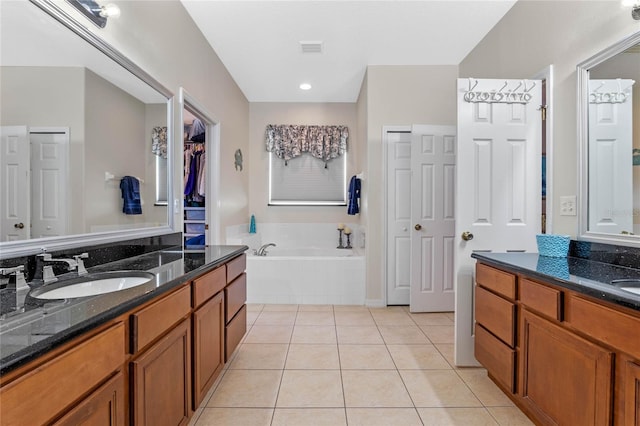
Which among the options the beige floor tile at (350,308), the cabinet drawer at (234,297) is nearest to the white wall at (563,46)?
the beige floor tile at (350,308)

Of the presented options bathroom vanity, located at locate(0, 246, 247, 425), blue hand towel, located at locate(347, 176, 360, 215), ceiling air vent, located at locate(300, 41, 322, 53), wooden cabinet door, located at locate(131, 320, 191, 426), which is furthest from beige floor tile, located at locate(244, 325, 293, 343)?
ceiling air vent, located at locate(300, 41, 322, 53)

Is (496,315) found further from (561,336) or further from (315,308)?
(315,308)

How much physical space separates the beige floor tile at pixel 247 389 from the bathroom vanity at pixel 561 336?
54.0 inches

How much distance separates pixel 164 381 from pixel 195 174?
295 centimetres

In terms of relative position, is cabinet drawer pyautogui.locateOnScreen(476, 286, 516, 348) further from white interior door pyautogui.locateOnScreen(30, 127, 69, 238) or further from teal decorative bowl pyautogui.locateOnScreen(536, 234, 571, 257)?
white interior door pyautogui.locateOnScreen(30, 127, 69, 238)

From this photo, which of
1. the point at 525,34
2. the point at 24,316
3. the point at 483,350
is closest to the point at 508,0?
the point at 525,34

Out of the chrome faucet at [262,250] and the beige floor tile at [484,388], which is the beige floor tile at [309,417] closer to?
the beige floor tile at [484,388]

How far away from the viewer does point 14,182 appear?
116 cm

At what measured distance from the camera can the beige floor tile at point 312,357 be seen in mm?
2242

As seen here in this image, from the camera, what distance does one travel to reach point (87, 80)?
1.52 m

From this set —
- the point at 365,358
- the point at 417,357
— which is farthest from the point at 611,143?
the point at 365,358

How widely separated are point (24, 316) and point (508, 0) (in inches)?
133

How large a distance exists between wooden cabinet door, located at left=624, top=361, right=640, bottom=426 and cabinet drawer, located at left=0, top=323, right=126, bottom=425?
65.9 inches

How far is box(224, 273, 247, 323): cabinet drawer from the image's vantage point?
2.04 meters
